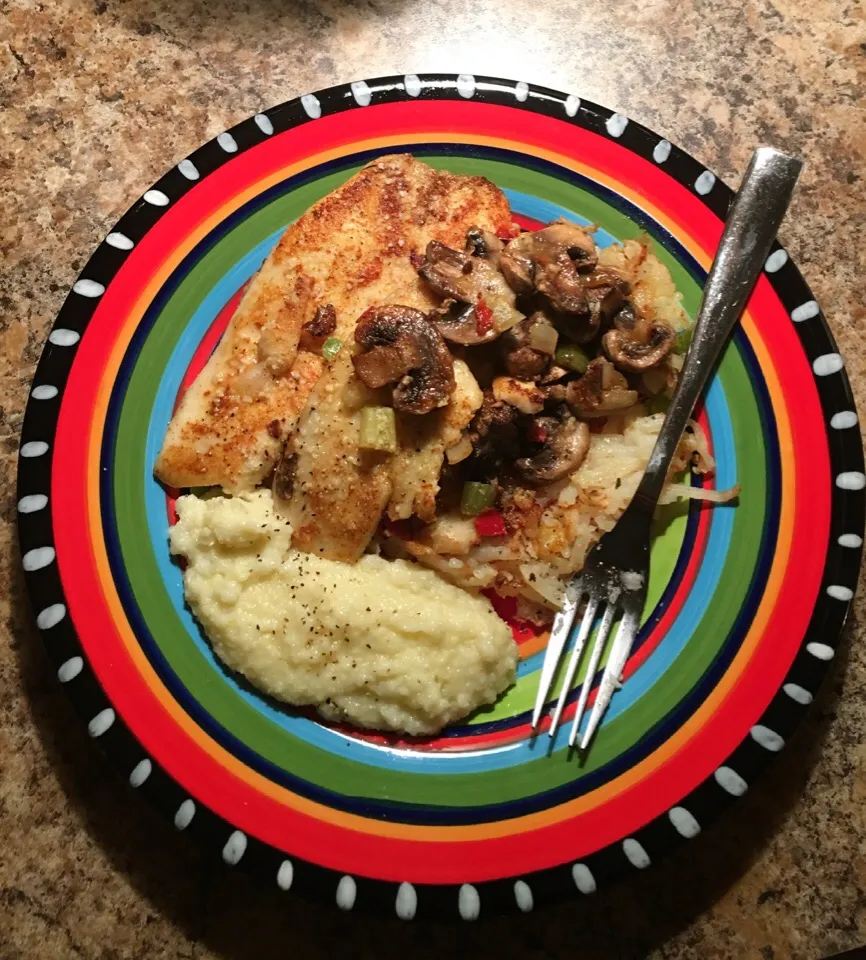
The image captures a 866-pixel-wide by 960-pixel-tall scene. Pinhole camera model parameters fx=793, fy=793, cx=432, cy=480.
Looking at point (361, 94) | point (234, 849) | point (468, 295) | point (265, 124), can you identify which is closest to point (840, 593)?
point (468, 295)

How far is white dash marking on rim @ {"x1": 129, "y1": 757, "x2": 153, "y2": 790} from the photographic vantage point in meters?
2.64

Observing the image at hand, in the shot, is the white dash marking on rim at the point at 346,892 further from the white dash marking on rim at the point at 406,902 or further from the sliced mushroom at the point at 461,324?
the sliced mushroom at the point at 461,324

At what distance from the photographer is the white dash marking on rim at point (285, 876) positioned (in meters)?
2.59

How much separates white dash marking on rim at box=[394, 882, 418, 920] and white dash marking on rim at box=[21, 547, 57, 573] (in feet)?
5.40

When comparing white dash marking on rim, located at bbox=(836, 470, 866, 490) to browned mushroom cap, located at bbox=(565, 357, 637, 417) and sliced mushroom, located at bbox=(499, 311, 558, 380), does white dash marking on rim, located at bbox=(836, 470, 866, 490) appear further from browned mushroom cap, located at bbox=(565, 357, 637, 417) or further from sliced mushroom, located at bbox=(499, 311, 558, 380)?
sliced mushroom, located at bbox=(499, 311, 558, 380)

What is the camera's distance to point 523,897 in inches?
102

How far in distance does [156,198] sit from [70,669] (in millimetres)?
1834

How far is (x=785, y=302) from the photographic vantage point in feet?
10.3

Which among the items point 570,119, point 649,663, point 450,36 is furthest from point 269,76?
point 649,663

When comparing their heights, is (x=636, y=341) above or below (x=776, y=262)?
below

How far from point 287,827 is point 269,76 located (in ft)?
12.0

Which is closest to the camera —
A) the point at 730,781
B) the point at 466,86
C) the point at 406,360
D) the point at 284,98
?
the point at 730,781

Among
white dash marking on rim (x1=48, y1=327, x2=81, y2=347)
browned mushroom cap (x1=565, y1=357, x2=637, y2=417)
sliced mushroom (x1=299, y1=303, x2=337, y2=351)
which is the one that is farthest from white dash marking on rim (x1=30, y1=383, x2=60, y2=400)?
browned mushroom cap (x1=565, y1=357, x2=637, y2=417)

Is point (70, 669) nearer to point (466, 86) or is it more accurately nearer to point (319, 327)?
point (319, 327)
